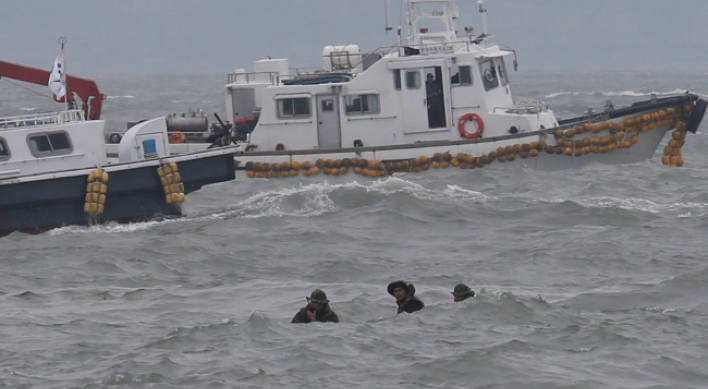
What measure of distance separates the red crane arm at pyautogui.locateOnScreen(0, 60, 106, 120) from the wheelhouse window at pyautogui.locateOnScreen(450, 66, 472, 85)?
712cm

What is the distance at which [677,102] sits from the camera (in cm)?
3328

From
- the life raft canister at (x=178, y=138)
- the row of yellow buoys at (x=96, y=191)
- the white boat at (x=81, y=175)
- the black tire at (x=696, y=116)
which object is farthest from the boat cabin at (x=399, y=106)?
the row of yellow buoys at (x=96, y=191)

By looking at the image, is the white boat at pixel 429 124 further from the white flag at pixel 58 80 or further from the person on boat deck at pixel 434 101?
the white flag at pixel 58 80

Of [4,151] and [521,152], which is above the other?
[4,151]

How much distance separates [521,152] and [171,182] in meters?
7.99

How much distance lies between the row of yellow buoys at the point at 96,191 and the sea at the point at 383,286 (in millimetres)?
405

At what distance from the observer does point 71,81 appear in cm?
3250

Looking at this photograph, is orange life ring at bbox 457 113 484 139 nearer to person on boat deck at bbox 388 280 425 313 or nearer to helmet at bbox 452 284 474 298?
helmet at bbox 452 284 474 298

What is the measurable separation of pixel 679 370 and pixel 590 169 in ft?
54.8

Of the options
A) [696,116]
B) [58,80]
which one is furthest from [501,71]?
[58,80]

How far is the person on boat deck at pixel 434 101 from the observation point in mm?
33031

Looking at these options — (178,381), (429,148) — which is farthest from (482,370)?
(429,148)

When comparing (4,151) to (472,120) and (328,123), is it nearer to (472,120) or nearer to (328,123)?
(328,123)

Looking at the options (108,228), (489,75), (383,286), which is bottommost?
(383,286)
